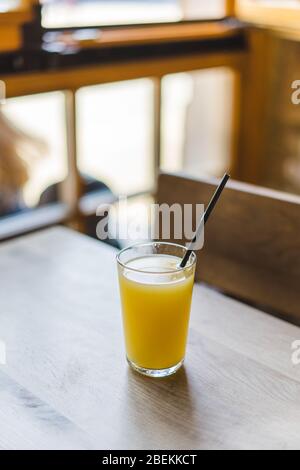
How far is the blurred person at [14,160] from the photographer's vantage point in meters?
2.28

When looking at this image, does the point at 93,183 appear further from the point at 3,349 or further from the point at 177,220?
the point at 3,349

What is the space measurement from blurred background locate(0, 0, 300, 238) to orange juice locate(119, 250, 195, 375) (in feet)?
4.28

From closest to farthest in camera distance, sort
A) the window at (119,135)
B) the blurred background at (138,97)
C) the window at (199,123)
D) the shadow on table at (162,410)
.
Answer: the shadow on table at (162,410) → the blurred background at (138,97) → the window at (119,135) → the window at (199,123)

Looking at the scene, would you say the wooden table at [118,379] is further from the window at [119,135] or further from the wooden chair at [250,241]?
the window at [119,135]

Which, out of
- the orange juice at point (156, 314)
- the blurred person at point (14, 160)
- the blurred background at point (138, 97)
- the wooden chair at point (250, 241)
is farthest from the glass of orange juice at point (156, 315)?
the blurred person at point (14, 160)

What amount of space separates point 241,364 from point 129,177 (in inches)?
72.3

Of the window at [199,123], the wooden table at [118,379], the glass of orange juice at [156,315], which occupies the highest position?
the glass of orange juice at [156,315]

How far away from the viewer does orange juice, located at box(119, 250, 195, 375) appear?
0.91 metres

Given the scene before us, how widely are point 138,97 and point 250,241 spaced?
1371 millimetres

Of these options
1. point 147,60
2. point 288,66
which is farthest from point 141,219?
point 288,66

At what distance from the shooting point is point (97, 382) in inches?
35.7

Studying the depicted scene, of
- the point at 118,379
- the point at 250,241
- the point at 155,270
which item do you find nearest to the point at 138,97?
the point at 250,241

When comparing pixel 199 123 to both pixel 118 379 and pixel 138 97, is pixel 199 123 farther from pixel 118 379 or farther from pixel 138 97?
pixel 118 379

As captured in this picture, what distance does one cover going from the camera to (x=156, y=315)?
0.92 m
